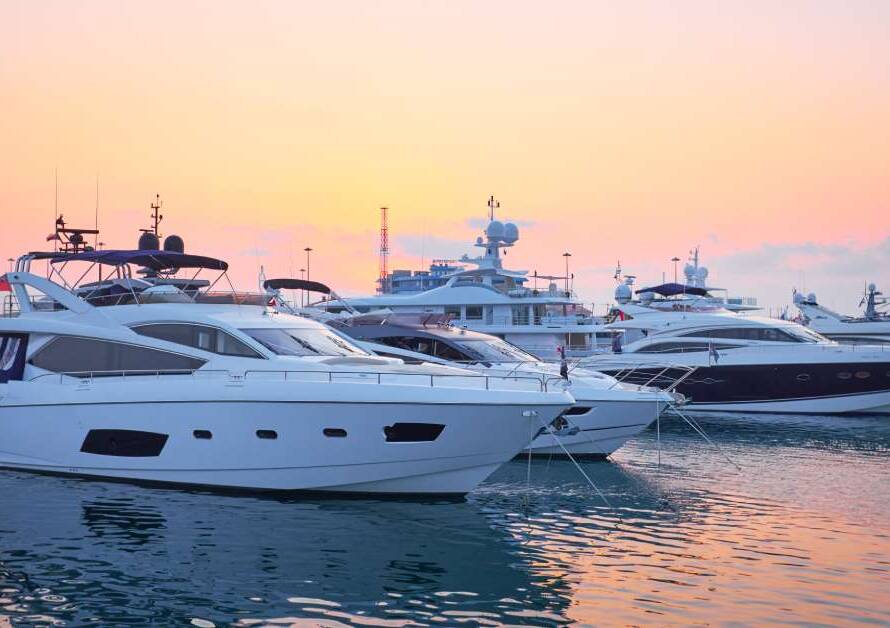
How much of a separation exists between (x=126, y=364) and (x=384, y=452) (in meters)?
5.27

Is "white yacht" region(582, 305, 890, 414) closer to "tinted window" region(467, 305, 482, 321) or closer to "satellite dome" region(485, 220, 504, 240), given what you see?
"tinted window" region(467, 305, 482, 321)

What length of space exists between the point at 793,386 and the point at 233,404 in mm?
23366

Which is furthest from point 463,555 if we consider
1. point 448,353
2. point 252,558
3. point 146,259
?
point 448,353

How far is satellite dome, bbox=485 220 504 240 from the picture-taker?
4938 centimetres

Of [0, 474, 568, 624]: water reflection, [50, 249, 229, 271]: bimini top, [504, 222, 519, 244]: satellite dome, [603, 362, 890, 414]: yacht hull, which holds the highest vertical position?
[504, 222, 519, 244]: satellite dome

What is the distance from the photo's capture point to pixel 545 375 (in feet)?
60.1

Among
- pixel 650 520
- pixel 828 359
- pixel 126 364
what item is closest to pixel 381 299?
pixel 828 359

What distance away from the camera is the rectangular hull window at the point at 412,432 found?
52.0 ft

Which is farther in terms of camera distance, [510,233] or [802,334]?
[510,233]

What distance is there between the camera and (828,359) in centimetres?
3431

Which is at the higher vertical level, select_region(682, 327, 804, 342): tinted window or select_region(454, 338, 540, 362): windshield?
select_region(682, 327, 804, 342): tinted window

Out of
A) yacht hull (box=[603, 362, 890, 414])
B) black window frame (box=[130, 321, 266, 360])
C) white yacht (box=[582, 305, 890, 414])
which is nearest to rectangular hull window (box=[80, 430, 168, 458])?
black window frame (box=[130, 321, 266, 360])

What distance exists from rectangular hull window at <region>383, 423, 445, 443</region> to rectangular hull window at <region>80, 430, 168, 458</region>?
375cm

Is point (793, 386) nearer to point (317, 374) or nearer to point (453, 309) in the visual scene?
point (453, 309)
